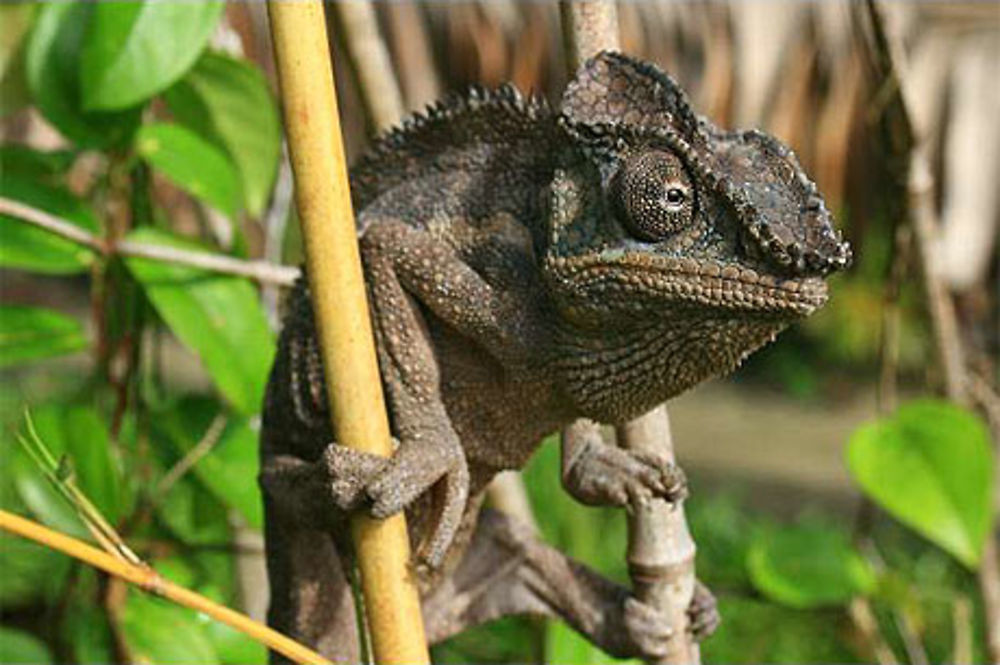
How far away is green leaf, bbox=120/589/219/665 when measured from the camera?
40.9 inches

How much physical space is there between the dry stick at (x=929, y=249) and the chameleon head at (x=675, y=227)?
1.69 feet

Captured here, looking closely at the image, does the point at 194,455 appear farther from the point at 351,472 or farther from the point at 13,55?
the point at 351,472

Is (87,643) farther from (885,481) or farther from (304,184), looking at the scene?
(304,184)

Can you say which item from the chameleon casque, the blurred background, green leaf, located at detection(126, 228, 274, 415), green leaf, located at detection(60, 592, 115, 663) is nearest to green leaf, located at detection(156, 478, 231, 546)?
the blurred background

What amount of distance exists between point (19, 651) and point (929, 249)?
37.3 inches

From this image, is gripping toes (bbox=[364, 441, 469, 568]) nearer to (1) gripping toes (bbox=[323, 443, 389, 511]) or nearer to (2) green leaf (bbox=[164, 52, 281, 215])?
(1) gripping toes (bbox=[323, 443, 389, 511])

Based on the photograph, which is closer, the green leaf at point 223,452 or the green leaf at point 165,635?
the green leaf at point 165,635

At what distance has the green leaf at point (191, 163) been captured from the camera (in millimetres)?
1250

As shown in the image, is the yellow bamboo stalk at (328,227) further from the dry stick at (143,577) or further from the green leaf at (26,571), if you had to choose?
the green leaf at (26,571)

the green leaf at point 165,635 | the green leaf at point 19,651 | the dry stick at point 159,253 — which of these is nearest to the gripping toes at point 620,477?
the green leaf at point 165,635

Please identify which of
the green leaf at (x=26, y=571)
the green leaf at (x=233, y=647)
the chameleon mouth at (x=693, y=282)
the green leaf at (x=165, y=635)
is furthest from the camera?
the green leaf at (x=26, y=571)

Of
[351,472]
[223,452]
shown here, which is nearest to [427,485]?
[351,472]

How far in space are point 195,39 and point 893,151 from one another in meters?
0.64

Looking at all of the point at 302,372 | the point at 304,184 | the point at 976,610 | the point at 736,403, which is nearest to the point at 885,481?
the point at 302,372
